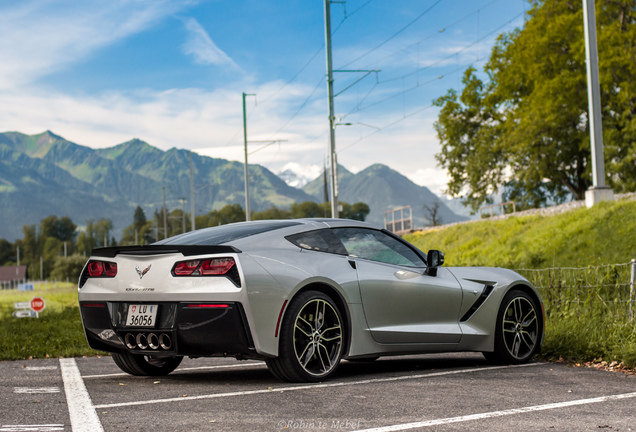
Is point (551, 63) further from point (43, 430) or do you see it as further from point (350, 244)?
point (43, 430)

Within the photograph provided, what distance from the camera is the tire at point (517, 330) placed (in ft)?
24.3

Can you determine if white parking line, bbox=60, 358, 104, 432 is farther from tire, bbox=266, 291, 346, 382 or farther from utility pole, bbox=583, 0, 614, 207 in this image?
utility pole, bbox=583, 0, 614, 207

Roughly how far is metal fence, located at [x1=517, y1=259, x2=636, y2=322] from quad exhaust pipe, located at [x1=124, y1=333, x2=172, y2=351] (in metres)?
4.93

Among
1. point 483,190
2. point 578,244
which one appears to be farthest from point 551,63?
point 578,244

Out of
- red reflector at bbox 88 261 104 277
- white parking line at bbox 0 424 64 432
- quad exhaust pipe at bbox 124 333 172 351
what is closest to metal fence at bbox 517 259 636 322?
quad exhaust pipe at bbox 124 333 172 351

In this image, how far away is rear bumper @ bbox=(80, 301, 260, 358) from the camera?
5625 mm

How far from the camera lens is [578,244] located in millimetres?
19859

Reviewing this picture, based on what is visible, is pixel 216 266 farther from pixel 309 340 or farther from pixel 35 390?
pixel 35 390

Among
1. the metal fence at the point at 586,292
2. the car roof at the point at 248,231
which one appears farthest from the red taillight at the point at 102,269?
the metal fence at the point at 586,292

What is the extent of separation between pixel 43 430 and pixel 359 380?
277cm

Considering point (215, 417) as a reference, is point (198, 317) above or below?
Result: above

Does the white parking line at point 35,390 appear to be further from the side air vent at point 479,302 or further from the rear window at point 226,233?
the side air vent at point 479,302

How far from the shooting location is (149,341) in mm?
5938

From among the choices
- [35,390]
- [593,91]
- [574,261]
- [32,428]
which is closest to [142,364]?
[35,390]
